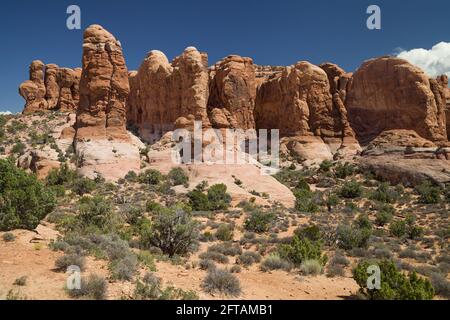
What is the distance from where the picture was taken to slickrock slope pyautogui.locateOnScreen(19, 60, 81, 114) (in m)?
55.3

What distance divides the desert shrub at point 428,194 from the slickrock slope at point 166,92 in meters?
22.0

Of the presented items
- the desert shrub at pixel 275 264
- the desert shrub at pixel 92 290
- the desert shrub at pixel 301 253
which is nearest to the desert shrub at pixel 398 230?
the desert shrub at pixel 301 253

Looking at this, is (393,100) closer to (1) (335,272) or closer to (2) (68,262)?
(1) (335,272)

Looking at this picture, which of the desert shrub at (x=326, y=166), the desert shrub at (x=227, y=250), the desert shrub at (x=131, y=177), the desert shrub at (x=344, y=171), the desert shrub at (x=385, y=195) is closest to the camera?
the desert shrub at (x=227, y=250)

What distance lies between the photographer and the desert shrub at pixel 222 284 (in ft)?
27.7

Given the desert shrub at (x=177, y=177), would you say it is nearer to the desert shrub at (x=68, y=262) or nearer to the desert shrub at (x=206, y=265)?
the desert shrub at (x=206, y=265)

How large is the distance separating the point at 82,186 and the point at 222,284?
2007cm

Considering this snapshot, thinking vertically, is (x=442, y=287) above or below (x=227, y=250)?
below

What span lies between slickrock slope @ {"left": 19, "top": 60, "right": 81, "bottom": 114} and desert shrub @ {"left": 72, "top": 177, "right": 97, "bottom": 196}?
32.0 m

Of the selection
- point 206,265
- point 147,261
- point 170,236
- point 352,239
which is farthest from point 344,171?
point 147,261

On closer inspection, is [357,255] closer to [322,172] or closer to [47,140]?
[322,172]

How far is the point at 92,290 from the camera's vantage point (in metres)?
6.84

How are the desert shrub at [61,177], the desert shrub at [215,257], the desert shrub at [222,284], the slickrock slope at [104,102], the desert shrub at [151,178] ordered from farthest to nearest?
the slickrock slope at [104,102] < the desert shrub at [151,178] < the desert shrub at [61,177] < the desert shrub at [215,257] < the desert shrub at [222,284]

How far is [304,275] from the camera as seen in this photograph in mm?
10898
